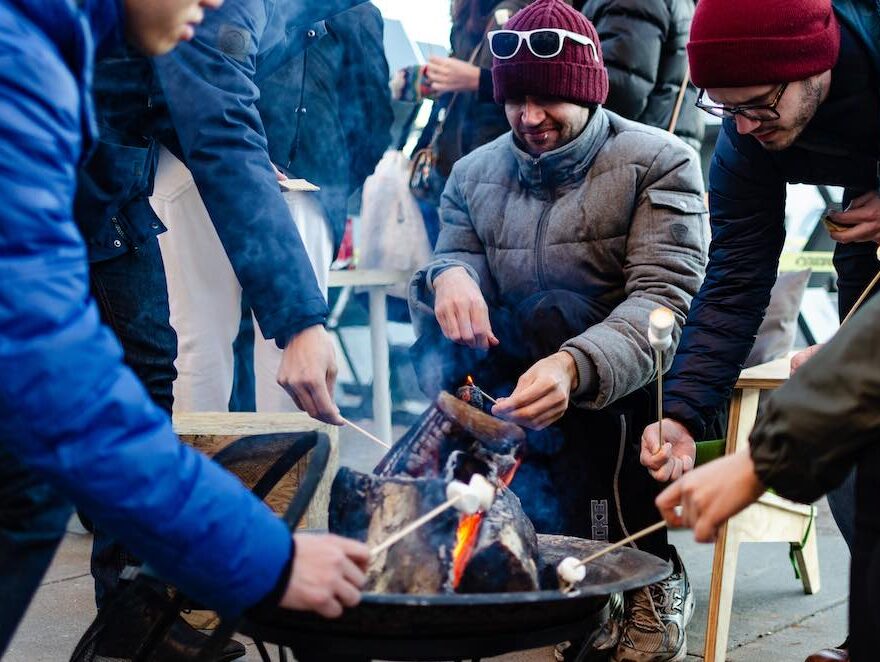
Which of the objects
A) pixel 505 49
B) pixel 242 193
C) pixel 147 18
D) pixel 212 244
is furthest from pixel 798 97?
pixel 212 244

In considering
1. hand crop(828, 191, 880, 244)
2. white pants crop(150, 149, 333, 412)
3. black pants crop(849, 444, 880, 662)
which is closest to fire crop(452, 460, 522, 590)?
black pants crop(849, 444, 880, 662)

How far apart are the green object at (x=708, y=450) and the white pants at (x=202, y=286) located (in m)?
1.66

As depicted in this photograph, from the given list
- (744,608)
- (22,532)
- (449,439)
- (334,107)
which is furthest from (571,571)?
(334,107)

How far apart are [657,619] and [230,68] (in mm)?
2043

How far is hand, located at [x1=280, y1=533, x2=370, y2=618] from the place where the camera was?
159 centimetres

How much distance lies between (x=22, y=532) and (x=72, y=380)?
0.38 metres

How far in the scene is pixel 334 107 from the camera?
4102 mm

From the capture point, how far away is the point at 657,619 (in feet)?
10.3

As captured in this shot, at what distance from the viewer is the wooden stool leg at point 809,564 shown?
3.79m

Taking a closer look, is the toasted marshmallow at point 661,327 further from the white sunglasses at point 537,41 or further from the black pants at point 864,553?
the white sunglasses at point 537,41

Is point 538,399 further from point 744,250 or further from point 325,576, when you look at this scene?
point 325,576

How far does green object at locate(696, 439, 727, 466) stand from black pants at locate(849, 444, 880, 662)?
40.7 inches

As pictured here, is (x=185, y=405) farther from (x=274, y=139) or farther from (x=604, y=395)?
(x=604, y=395)

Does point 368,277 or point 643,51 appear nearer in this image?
point 643,51
